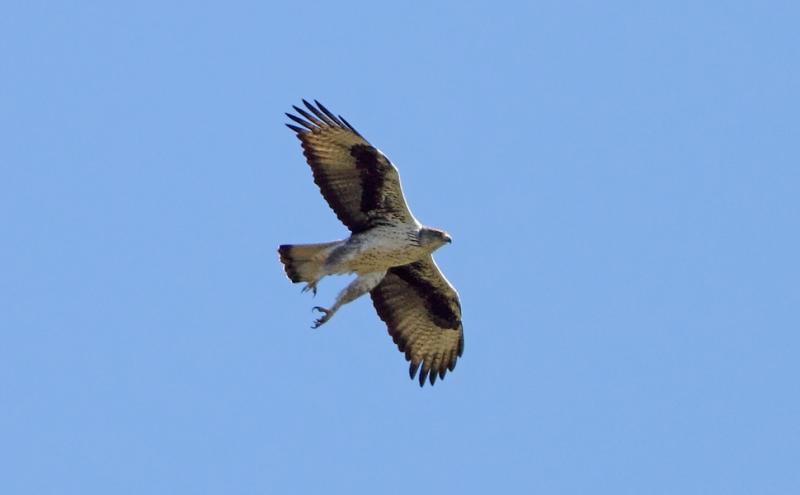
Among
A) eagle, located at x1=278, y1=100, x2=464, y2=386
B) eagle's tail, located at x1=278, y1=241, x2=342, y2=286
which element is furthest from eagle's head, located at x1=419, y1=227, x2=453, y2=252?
eagle's tail, located at x1=278, y1=241, x2=342, y2=286

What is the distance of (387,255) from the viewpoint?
663 inches

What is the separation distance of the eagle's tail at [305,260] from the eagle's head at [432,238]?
2.76ft

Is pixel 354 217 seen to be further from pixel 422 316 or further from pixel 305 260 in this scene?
pixel 422 316

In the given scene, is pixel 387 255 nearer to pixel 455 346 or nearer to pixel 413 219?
pixel 413 219

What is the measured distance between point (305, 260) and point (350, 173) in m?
0.95

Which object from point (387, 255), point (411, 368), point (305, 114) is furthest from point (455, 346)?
point (305, 114)

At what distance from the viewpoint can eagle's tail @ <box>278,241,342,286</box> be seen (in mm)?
16891

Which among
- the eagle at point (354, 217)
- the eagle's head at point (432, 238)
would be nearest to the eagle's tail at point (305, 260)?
the eagle at point (354, 217)

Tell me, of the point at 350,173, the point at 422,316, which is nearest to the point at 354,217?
the point at 350,173

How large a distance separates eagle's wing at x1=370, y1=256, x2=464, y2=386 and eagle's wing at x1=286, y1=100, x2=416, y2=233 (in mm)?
985

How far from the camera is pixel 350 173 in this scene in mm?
16922

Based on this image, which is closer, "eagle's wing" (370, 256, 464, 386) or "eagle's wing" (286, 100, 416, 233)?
"eagle's wing" (286, 100, 416, 233)

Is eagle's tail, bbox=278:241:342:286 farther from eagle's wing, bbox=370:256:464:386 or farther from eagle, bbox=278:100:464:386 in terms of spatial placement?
eagle's wing, bbox=370:256:464:386

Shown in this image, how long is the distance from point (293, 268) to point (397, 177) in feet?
4.45
